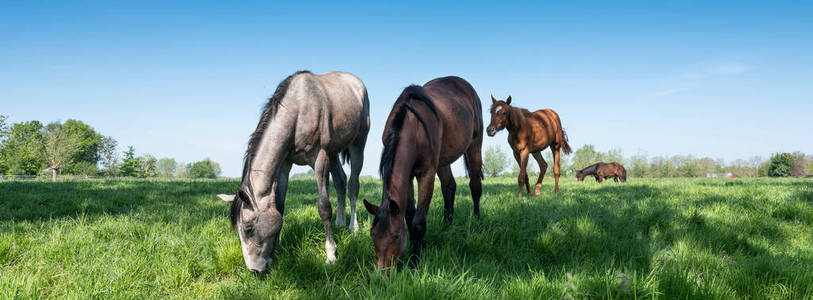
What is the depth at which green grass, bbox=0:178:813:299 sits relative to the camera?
2.54m

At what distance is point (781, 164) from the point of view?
190 feet

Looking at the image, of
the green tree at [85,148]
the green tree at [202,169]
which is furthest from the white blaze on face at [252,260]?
the green tree at [202,169]

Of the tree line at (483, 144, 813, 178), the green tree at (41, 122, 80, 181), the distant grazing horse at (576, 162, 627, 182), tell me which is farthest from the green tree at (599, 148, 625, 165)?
the green tree at (41, 122, 80, 181)

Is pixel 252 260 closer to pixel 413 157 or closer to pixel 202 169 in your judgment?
pixel 413 157

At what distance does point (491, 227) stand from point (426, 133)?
1.79m

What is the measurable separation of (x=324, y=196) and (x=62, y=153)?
62.8m

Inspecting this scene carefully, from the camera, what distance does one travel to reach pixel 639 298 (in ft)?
7.72

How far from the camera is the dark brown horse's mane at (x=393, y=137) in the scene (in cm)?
279

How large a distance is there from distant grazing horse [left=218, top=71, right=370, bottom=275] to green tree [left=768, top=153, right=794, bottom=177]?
7739 centimetres

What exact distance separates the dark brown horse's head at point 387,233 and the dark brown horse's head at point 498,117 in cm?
666

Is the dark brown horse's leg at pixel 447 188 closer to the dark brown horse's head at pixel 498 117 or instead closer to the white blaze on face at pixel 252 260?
the white blaze on face at pixel 252 260

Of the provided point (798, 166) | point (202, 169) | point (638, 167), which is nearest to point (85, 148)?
point (202, 169)

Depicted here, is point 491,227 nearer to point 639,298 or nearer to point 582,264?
point 582,264

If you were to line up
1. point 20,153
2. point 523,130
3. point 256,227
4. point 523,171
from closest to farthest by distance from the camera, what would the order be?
Result: point 256,227
point 523,171
point 523,130
point 20,153
